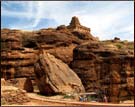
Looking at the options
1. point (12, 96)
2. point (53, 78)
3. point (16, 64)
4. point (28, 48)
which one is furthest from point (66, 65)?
point (12, 96)

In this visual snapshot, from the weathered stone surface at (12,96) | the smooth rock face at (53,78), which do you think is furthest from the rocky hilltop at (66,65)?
the weathered stone surface at (12,96)

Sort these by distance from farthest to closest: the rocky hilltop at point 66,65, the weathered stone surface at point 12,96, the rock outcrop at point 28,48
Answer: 1. the rock outcrop at point 28,48
2. the rocky hilltop at point 66,65
3. the weathered stone surface at point 12,96

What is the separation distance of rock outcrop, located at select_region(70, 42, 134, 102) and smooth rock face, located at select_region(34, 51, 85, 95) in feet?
10.7

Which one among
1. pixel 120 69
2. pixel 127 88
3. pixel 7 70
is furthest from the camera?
pixel 7 70

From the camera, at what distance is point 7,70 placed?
4412cm

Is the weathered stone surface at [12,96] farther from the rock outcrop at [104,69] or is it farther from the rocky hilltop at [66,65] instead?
the rock outcrop at [104,69]

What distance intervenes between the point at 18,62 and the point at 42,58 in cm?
1173

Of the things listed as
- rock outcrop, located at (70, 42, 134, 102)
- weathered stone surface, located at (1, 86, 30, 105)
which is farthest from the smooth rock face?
weathered stone surface, located at (1, 86, 30, 105)

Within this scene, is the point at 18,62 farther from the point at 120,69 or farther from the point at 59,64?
the point at 120,69

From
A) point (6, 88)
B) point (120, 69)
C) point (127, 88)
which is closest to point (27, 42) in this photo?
point (120, 69)

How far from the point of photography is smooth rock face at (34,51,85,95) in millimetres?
31219

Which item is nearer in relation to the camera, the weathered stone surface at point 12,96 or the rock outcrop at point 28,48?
the weathered stone surface at point 12,96

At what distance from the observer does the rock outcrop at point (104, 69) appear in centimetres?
3338

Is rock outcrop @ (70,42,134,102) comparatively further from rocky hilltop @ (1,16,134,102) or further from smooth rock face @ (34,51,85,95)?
smooth rock face @ (34,51,85,95)
